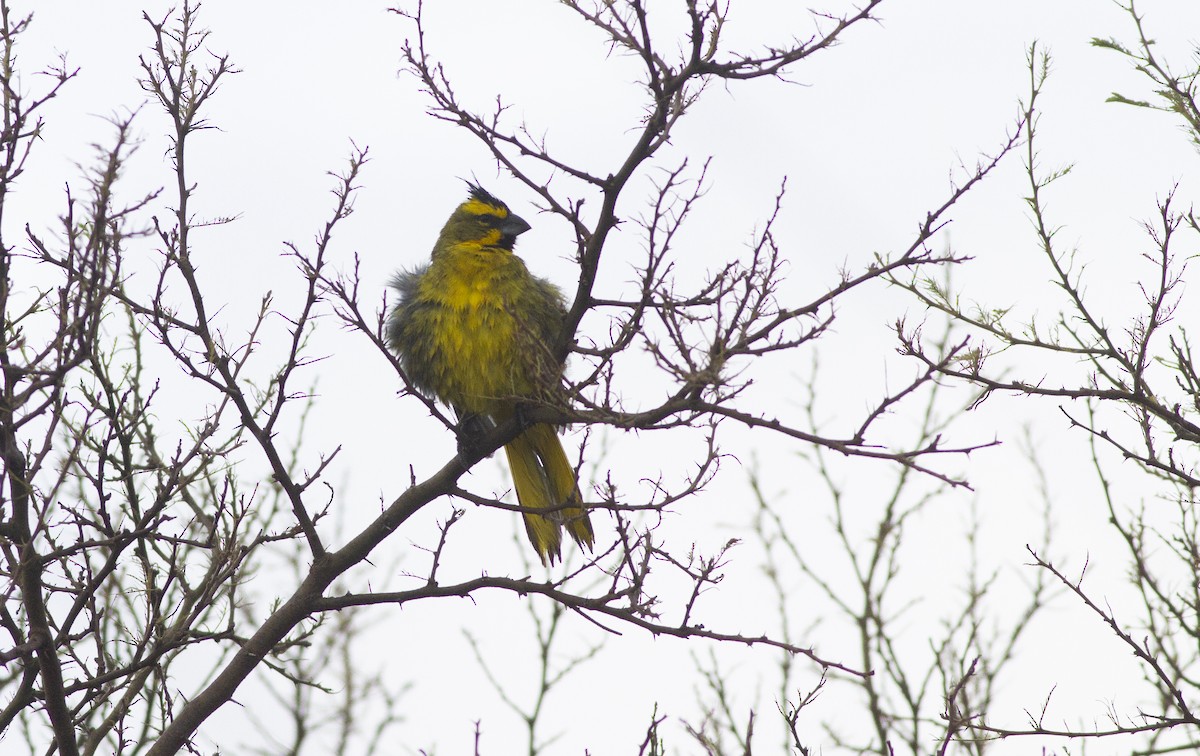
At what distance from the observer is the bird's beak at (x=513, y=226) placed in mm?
6062

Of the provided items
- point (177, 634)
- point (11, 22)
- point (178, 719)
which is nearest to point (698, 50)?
point (11, 22)

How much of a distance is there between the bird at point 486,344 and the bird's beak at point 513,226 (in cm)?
10

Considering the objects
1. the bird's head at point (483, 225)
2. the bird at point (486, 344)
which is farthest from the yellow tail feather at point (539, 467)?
the bird's head at point (483, 225)

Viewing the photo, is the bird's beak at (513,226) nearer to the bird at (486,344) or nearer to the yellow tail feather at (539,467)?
the bird at (486,344)

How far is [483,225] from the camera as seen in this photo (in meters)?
6.08

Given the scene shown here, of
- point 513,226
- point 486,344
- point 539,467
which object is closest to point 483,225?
point 513,226

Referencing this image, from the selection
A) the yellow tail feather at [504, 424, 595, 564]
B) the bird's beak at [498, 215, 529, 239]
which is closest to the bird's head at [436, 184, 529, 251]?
the bird's beak at [498, 215, 529, 239]

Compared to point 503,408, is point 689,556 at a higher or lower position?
lower

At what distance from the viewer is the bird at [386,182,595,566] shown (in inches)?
211

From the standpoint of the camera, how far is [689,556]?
3.97m

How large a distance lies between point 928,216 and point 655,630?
146 cm

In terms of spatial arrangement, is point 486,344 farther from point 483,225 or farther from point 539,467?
point 483,225

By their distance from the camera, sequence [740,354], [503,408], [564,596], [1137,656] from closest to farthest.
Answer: [740,354] → [1137,656] → [564,596] → [503,408]

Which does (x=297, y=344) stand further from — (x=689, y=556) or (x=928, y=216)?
(x=928, y=216)
